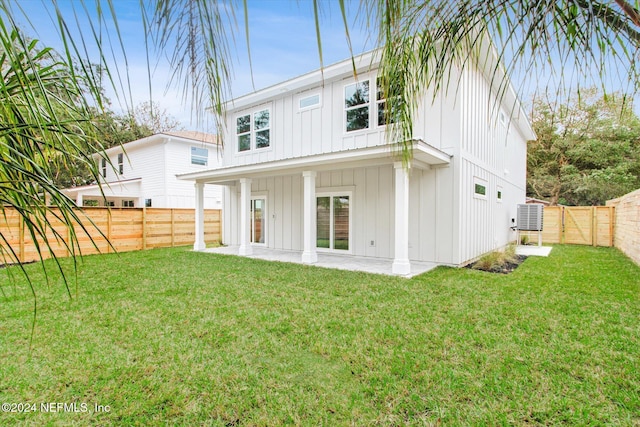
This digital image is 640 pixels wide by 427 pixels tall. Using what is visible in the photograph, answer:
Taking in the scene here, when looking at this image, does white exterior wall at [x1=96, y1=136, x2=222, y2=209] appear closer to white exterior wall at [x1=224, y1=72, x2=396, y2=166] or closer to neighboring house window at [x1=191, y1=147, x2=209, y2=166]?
neighboring house window at [x1=191, y1=147, x2=209, y2=166]

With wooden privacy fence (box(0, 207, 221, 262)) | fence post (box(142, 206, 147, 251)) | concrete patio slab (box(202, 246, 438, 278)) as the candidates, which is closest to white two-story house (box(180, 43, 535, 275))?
concrete patio slab (box(202, 246, 438, 278))

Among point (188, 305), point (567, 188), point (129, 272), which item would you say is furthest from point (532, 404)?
point (567, 188)

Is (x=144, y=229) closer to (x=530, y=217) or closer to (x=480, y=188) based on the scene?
(x=480, y=188)

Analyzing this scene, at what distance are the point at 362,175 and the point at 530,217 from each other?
6.66m

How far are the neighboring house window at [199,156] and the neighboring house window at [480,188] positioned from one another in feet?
42.4

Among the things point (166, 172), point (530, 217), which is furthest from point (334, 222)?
point (166, 172)

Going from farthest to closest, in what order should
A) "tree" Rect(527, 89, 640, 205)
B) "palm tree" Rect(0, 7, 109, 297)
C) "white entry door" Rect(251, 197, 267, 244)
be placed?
"tree" Rect(527, 89, 640, 205) → "white entry door" Rect(251, 197, 267, 244) → "palm tree" Rect(0, 7, 109, 297)

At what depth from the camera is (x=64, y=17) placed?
1.71 ft

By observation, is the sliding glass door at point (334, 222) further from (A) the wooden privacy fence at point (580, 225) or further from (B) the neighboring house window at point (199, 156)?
(A) the wooden privacy fence at point (580, 225)

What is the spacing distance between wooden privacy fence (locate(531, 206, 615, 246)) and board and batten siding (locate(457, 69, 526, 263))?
2367mm

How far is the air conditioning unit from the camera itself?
10852mm

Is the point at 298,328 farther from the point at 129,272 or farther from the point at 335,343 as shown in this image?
the point at 129,272

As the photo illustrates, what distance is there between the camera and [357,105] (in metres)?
8.53

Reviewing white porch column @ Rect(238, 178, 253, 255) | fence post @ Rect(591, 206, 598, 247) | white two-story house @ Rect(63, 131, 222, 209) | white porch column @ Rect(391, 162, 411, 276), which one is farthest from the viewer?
white two-story house @ Rect(63, 131, 222, 209)
